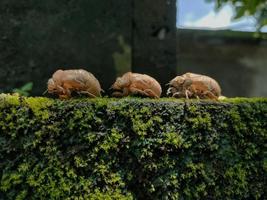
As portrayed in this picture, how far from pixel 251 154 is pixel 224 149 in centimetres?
17

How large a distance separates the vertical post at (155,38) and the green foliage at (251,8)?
7.45ft

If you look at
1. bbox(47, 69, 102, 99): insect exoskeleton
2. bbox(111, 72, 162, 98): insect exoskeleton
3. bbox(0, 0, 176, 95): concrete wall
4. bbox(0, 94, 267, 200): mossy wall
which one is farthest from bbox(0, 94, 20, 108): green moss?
bbox(0, 0, 176, 95): concrete wall

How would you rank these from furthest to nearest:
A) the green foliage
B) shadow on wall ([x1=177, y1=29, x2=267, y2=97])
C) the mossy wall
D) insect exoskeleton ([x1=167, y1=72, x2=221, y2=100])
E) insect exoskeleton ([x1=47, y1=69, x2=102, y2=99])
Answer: shadow on wall ([x1=177, y1=29, x2=267, y2=97])
the green foliage
insect exoskeleton ([x1=167, y1=72, x2=221, y2=100])
insect exoskeleton ([x1=47, y1=69, x2=102, y2=99])
the mossy wall

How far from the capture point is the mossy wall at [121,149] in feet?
7.16

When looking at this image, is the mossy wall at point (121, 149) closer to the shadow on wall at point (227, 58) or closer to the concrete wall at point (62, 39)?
the concrete wall at point (62, 39)

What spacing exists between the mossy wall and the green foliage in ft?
10.5

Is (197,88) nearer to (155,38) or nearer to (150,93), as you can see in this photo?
(150,93)

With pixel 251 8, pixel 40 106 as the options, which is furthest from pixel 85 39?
pixel 251 8

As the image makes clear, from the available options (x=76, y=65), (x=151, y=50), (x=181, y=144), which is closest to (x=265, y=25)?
(x=151, y=50)

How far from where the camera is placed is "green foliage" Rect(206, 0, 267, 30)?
5426 mm

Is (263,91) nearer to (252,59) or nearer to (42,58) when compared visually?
(252,59)

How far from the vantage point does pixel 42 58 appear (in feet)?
9.99

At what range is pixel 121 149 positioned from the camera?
2258 millimetres

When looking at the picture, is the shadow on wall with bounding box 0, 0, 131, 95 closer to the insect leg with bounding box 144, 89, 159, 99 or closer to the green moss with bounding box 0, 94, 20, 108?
the insect leg with bounding box 144, 89, 159, 99
